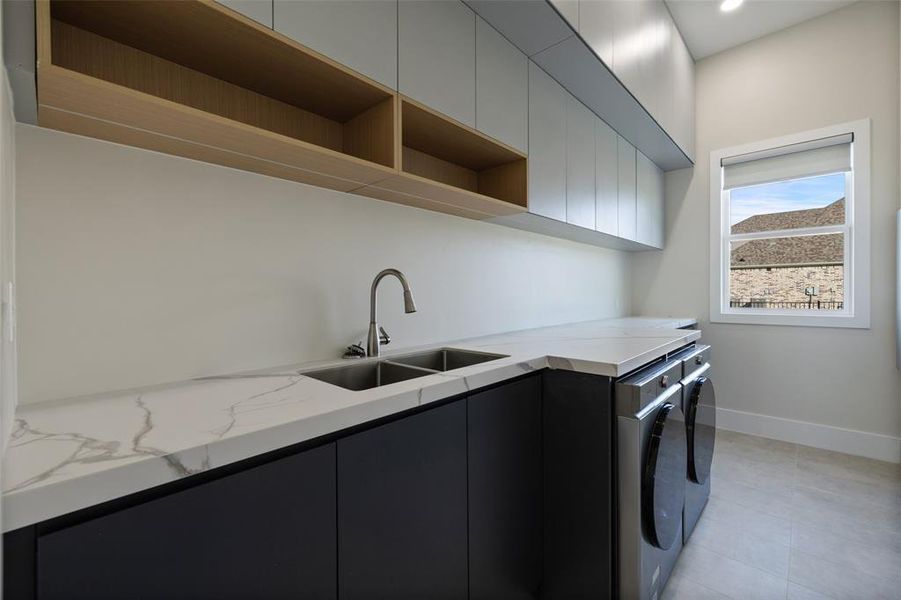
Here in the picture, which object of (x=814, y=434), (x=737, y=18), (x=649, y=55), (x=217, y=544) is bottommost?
(x=814, y=434)

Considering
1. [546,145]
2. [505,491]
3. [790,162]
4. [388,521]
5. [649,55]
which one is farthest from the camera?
[790,162]

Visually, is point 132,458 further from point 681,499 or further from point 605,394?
point 681,499

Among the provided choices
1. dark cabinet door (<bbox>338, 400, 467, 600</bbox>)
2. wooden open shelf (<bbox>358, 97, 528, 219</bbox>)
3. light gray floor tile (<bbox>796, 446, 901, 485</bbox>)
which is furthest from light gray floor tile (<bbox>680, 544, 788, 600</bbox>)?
→ wooden open shelf (<bbox>358, 97, 528, 219</bbox>)

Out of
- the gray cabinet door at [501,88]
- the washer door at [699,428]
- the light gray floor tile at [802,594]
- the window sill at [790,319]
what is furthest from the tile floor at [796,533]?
the gray cabinet door at [501,88]

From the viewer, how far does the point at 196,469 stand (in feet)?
2.07

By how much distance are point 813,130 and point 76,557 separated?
4.25 meters

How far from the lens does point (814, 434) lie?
9.59ft

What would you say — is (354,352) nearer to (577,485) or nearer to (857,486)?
(577,485)

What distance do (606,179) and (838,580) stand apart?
7.23ft

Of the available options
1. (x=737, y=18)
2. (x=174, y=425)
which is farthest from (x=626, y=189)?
(x=174, y=425)

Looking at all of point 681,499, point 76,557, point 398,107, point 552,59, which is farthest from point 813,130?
point 76,557

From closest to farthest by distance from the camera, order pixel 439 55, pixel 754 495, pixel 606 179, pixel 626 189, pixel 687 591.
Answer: pixel 439 55 < pixel 687 591 < pixel 754 495 < pixel 606 179 < pixel 626 189

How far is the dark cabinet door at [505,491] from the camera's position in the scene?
1.17 m

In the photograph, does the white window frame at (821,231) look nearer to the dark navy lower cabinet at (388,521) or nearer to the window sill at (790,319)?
the window sill at (790,319)
